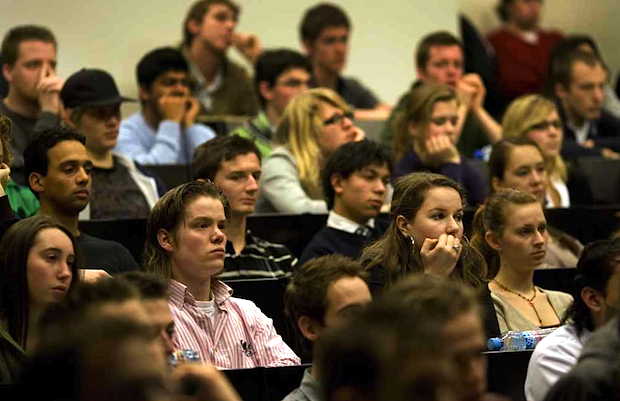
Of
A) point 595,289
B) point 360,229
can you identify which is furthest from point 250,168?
point 595,289

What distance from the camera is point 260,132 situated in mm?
6023

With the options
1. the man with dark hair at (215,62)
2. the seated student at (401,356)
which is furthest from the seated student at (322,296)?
the man with dark hair at (215,62)

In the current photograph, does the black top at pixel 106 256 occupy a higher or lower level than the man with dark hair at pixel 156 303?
lower

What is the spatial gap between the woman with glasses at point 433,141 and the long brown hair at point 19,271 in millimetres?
2178

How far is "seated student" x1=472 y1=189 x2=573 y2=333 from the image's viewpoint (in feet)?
13.9

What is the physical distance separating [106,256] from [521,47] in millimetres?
4161

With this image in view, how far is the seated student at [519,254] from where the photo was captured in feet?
13.9

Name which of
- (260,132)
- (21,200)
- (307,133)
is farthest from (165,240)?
(260,132)

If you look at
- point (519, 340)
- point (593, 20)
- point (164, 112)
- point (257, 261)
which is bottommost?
point (519, 340)

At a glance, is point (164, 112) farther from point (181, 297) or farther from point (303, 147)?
point (181, 297)

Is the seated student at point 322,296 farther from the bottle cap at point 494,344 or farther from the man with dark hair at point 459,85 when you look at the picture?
the man with dark hair at point 459,85

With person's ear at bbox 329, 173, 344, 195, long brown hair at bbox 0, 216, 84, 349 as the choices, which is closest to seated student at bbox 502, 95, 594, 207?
person's ear at bbox 329, 173, 344, 195

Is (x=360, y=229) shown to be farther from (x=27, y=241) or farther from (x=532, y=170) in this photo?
(x=27, y=241)

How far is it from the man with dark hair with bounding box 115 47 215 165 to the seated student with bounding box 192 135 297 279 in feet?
3.60
